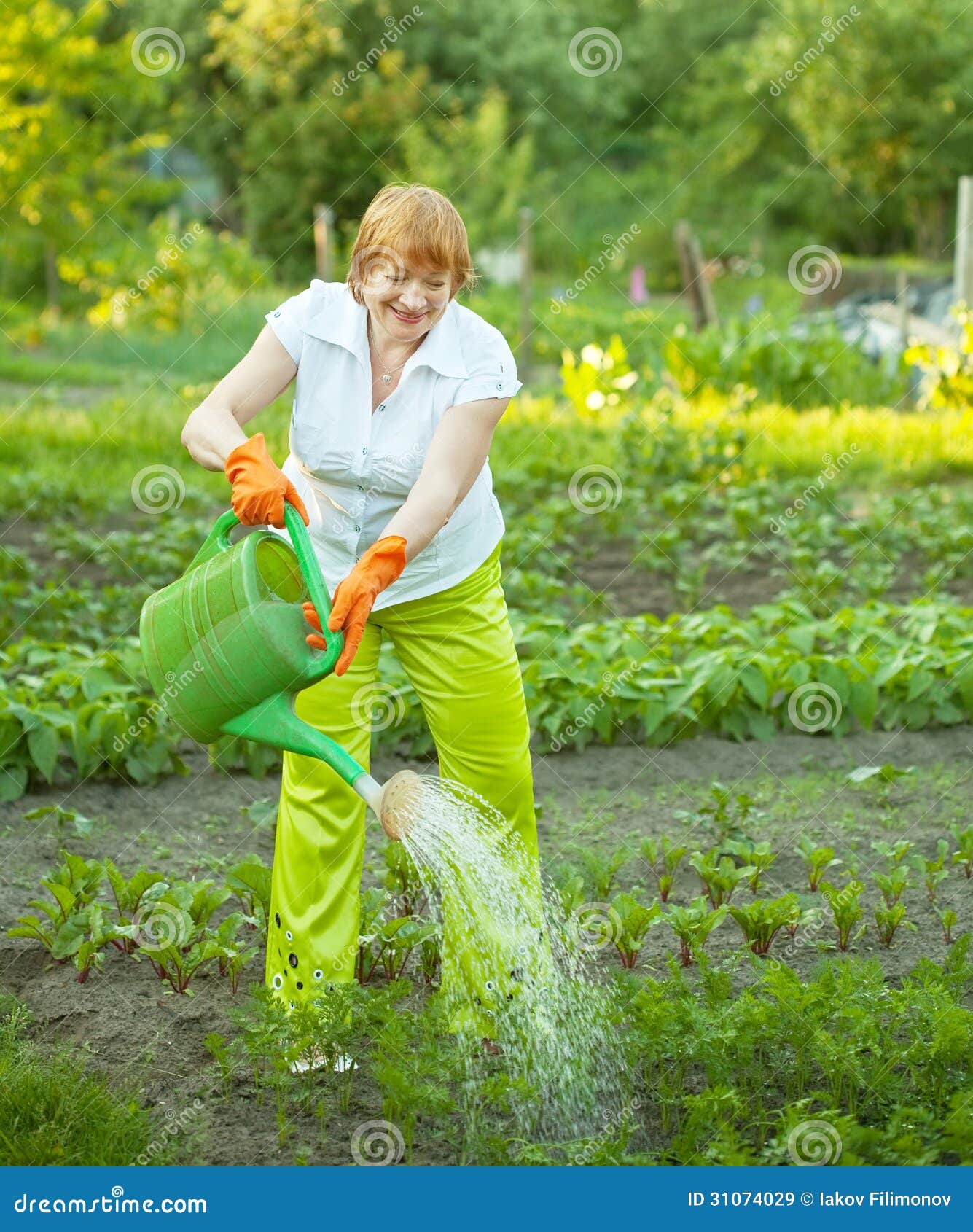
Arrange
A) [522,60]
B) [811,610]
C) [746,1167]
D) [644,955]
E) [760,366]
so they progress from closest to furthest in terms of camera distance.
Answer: [746,1167], [644,955], [811,610], [760,366], [522,60]

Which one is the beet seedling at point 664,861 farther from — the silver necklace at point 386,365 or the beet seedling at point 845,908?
the silver necklace at point 386,365

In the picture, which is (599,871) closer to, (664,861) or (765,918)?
(664,861)

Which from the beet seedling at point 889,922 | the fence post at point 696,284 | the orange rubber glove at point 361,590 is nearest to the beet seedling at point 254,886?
the orange rubber glove at point 361,590

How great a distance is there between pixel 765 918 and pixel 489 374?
125cm

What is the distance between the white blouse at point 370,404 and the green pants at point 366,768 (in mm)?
97

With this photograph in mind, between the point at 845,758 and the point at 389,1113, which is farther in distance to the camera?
the point at 845,758

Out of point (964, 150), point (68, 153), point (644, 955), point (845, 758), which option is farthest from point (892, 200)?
point (644, 955)

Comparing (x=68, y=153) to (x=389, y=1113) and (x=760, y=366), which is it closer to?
(x=760, y=366)

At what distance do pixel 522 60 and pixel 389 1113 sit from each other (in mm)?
20022

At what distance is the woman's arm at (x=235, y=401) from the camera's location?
2547 mm

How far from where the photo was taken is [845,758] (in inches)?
172

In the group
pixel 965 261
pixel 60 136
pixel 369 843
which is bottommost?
pixel 369 843

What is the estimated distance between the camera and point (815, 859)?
3.30m

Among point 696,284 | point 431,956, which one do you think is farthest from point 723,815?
point 696,284
